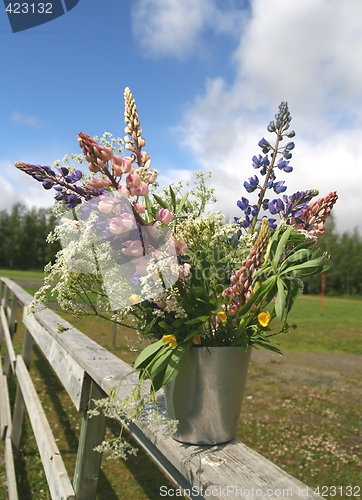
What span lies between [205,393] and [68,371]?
125 cm

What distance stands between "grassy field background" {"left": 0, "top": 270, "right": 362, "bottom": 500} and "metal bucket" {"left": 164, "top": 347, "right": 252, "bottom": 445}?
0.37 m

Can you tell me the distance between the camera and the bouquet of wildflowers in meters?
1.06

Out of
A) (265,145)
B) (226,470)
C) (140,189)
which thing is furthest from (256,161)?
(226,470)

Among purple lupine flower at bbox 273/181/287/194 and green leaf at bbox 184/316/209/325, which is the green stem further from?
green leaf at bbox 184/316/209/325

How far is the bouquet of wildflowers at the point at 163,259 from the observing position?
3.47 ft

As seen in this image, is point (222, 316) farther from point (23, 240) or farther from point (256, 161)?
point (23, 240)

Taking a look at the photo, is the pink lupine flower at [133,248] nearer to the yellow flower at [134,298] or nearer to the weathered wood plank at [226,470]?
the yellow flower at [134,298]

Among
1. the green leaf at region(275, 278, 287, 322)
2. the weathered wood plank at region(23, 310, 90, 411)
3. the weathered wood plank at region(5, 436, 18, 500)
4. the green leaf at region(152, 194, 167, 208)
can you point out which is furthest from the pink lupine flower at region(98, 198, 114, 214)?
the weathered wood plank at region(5, 436, 18, 500)

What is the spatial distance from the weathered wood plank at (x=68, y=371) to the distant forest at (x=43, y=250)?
5976 cm

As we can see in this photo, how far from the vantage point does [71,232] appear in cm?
117

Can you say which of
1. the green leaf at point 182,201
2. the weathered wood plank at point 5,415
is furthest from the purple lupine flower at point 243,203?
the weathered wood plank at point 5,415

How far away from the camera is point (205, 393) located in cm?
117

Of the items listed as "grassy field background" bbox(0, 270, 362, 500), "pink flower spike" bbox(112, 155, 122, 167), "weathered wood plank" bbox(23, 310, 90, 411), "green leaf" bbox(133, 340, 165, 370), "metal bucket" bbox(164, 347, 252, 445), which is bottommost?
"grassy field background" bbox(0, 270, 362, 500)

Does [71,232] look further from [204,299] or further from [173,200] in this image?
[204,299]
